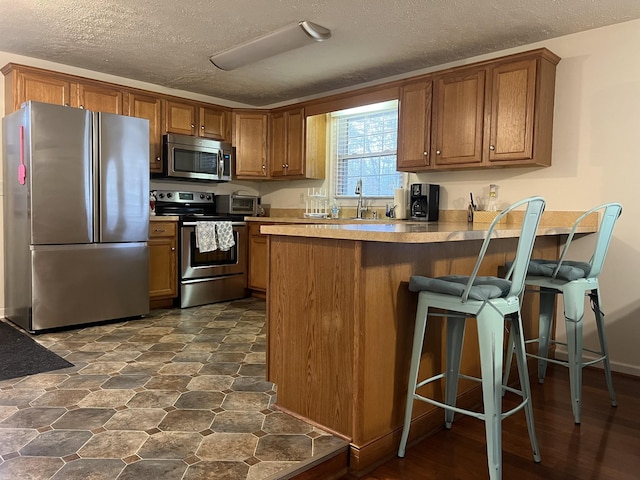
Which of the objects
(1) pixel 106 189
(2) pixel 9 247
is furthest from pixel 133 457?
(2) pixel 9 247

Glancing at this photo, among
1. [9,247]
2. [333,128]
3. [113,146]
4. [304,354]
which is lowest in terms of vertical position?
[304,354]

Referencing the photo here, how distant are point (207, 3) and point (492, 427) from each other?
9.41ft

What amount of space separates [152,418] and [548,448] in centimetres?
175

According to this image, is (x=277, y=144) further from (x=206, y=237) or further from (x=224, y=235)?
(x=206, y=237)

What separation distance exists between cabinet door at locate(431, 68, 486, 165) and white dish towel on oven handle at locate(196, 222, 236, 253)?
86.5 inches

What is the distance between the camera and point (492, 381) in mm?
1669

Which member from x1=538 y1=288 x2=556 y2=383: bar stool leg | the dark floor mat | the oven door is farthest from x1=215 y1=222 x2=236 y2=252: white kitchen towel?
x1=538 y1=288 x2=556 y2=383: bar stool leg

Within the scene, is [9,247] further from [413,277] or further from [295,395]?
[413,277]

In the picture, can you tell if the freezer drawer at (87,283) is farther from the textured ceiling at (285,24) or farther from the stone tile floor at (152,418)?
the textured ceiling at (285,24)

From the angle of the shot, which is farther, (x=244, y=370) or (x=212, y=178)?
(x=212, y=178)

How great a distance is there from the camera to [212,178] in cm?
504

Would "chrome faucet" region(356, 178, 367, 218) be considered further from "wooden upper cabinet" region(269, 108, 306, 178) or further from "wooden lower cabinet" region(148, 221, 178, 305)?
"wooden lower cabinet" region(148, 221, 178, 305)

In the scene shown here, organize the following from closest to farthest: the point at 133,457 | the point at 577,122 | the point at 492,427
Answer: the point at 492,427 → the point at 133,457 → the point at 577,122

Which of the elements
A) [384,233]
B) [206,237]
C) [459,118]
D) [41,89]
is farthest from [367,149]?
[384,233]
